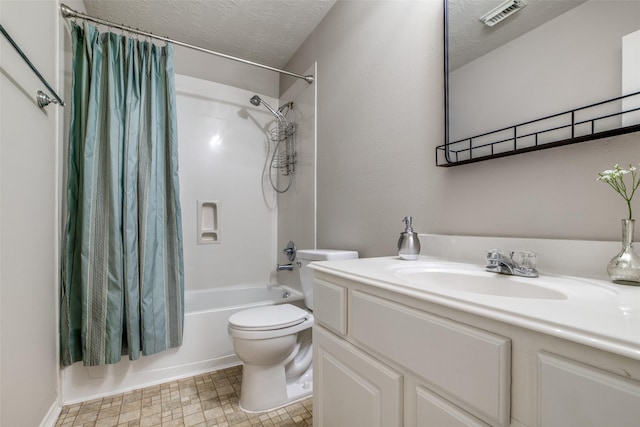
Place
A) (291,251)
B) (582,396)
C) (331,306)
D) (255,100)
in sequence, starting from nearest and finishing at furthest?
(582,396), (331,306), (291,251), (255,100)

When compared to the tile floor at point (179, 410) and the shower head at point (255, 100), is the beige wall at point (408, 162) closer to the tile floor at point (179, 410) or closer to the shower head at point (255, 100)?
the shower head at point (255, 100)

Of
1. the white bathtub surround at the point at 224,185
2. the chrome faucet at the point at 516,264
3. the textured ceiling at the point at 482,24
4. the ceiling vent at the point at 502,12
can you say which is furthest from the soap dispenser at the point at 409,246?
the white bathtub surround at the point at 224,185

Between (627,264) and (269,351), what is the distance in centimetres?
139

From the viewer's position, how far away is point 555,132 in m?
0.84

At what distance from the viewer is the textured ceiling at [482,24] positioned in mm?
868

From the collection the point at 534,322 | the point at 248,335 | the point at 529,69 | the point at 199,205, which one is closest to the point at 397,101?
the point at 529,69

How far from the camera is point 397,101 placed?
140cm

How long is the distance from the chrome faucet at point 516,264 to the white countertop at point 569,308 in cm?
3

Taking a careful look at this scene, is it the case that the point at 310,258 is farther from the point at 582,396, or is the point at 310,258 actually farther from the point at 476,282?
the point at 582,396

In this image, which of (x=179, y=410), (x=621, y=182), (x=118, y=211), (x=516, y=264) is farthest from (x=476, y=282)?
(x=118, y=211)

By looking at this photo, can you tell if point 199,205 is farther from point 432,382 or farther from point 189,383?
point 432,382

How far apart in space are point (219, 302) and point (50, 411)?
1.19 m

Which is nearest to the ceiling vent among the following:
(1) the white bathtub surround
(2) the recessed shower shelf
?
(2) the recessed shower shelf

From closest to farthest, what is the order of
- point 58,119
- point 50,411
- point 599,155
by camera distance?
1. point 599,155
2. point 50,411
3. point 58,119
